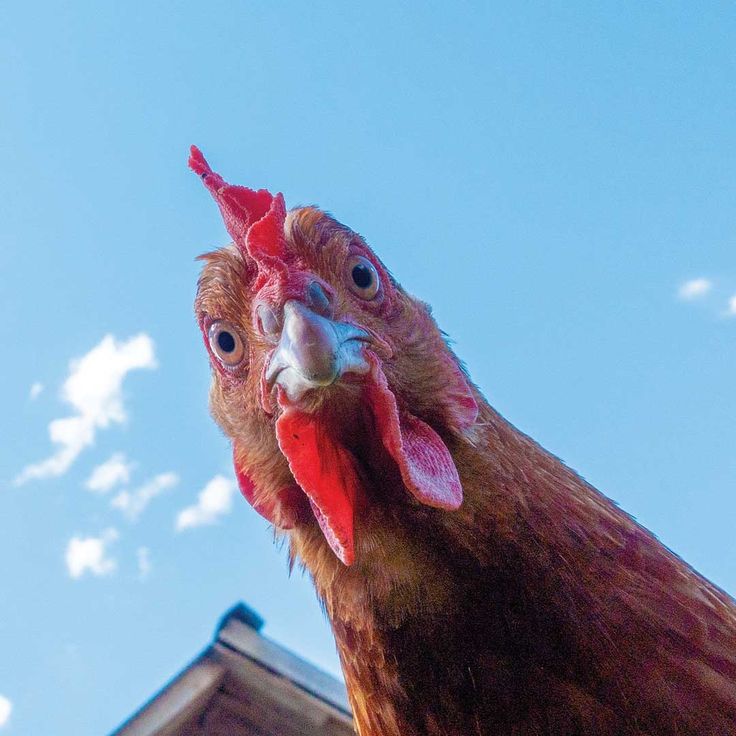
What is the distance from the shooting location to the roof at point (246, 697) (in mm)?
3418

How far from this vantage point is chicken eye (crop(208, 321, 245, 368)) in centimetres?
182

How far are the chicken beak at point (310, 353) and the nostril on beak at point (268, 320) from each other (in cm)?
4

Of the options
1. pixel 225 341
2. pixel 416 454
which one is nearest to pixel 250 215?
pixel 225 341

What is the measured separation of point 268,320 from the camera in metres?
1.57

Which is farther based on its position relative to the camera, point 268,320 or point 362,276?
point 362,276

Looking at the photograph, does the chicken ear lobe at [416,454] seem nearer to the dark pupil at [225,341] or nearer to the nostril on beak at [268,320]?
the nostril on beak at [268,320]

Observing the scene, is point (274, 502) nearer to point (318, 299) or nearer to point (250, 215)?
point (318, 299)

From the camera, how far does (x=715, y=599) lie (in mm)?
1569

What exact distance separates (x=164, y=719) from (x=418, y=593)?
8.21 ft

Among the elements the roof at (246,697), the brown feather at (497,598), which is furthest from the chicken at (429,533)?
the roof at (246,697)

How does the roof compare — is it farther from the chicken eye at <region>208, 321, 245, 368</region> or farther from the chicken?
the chicken eye at <region>208, 321, 245, 368</region>

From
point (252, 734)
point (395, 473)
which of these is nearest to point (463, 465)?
point (395, 473)

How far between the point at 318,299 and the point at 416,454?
1.34 feet

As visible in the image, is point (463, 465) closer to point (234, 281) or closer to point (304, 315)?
point (304, 315)
